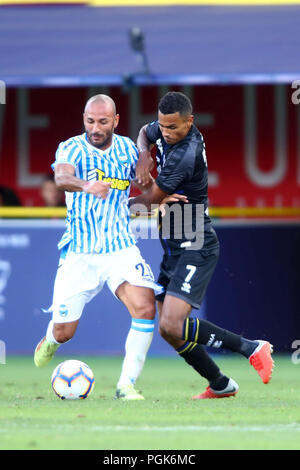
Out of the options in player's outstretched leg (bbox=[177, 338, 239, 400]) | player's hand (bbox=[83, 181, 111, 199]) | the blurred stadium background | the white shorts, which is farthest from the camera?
the blurred stadium background

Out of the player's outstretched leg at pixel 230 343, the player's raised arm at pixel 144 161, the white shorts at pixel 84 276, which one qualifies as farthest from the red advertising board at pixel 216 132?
the player's outstretched leg at pixel 230 343

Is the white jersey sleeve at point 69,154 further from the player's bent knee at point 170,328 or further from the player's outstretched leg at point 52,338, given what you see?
the player's bent knee at point 170,328

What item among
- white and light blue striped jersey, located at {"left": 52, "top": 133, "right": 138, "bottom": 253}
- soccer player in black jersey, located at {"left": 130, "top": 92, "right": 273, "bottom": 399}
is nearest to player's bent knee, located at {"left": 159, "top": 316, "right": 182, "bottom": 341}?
soccer player in black jersey, located at {"left": 130, "top": 92, "right": 273, "bottom": 399}

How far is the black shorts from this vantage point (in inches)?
319

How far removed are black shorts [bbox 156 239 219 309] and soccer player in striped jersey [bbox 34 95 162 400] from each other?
0.21 metres

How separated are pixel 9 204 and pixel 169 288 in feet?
19.5

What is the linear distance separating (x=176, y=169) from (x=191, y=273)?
2.34 ft

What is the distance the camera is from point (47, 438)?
6238 millimetres

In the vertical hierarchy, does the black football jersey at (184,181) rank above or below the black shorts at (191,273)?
above

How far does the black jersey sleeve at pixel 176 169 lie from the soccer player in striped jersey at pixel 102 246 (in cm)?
44

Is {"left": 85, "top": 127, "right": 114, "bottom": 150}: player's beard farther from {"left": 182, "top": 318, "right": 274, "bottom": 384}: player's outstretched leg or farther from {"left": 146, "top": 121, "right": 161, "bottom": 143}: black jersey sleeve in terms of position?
{"left": 182, "top": 318, "right": 274, "bottom": 384}: player's outstretched leg

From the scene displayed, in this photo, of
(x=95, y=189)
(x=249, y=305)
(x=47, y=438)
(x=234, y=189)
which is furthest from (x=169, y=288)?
(x=234, y=189)

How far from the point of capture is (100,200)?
8516 mm

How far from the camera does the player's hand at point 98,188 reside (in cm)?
788
